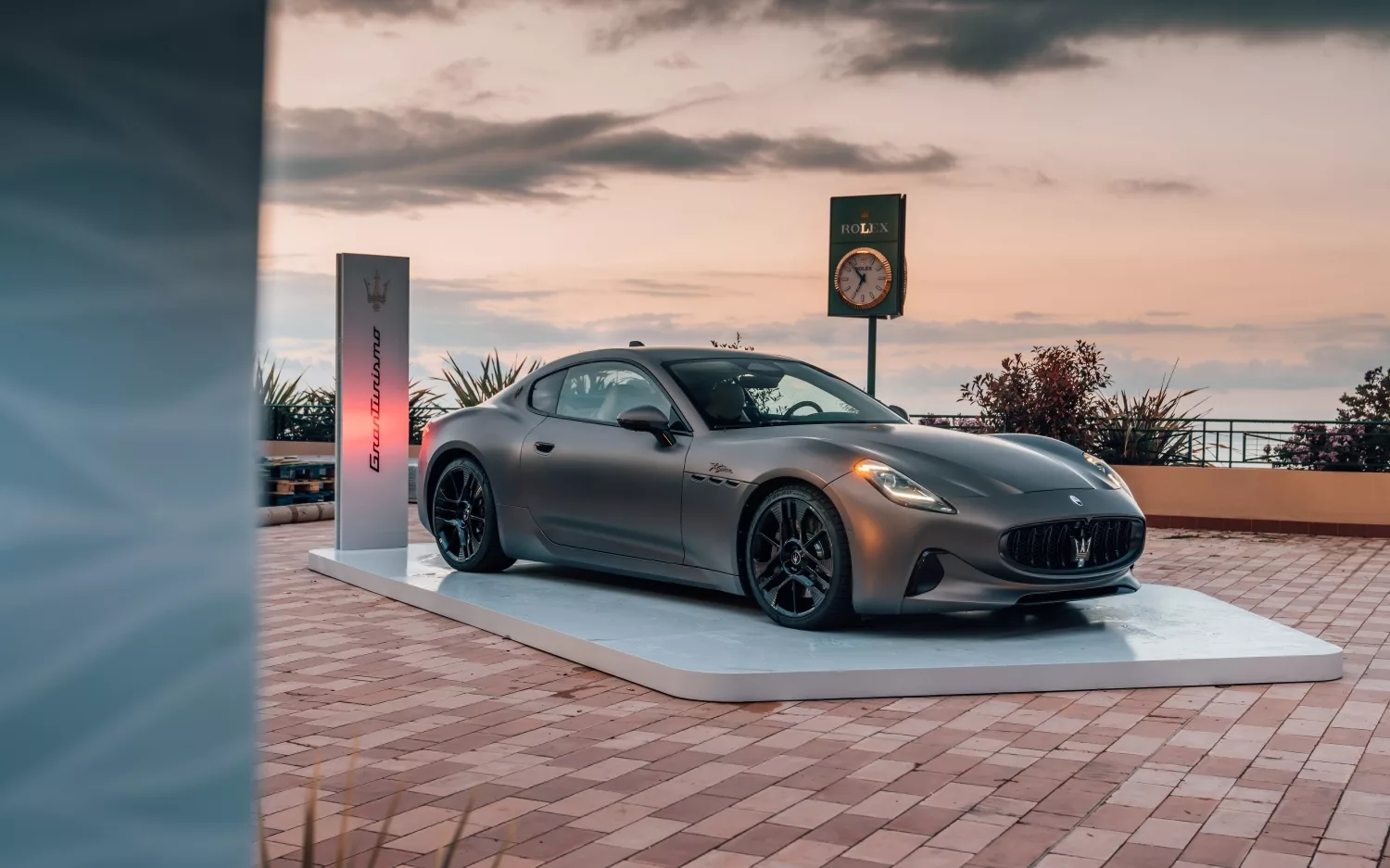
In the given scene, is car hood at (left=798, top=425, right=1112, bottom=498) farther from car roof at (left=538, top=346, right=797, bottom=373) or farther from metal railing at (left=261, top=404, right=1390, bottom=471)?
metal railing at (left=261, top=404, right=1390, bottom=471)

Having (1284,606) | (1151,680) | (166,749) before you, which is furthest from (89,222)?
(1284,606)

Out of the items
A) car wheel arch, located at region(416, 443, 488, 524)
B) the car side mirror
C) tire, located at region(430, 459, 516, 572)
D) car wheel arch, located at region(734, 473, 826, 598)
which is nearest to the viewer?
car wheel arch, located at region(734, 473, 826, 598)

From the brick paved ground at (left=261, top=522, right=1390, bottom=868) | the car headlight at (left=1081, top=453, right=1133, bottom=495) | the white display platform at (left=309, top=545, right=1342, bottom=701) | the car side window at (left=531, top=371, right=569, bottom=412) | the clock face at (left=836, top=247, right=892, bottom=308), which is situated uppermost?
the clock face at (left=836, top=247, right=892, bottom=308)

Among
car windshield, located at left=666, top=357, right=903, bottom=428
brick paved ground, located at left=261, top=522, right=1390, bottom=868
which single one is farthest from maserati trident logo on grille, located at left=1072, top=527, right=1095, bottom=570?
car windshield, located at left=666, top=357, right=903, bottom=428

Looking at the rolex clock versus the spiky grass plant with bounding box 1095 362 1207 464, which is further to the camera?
the spiky grass plant with bounding box 1095 362 1207 464

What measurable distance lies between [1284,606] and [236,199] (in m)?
7.94

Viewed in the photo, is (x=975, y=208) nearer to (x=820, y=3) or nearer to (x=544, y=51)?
(x=820, y=3)

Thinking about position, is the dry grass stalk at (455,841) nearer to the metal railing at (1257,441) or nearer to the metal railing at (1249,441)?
the metal railing at (1249,441)

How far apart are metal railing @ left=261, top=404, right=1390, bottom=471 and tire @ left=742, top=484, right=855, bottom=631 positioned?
316 inches

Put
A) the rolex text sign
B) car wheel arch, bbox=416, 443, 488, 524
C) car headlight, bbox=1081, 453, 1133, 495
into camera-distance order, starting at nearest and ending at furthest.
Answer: car headlight, bbox=1081, 453, 1133, 495, car wheel arch, bbox=416, 443, 488, 524, the rolex text sign

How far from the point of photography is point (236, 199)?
111cm

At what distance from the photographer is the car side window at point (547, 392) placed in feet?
25.3

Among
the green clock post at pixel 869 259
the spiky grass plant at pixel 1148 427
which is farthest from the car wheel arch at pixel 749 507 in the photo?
the spiky grass plant at pixel 1148 427

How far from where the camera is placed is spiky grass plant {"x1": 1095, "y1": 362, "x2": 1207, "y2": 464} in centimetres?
1534
